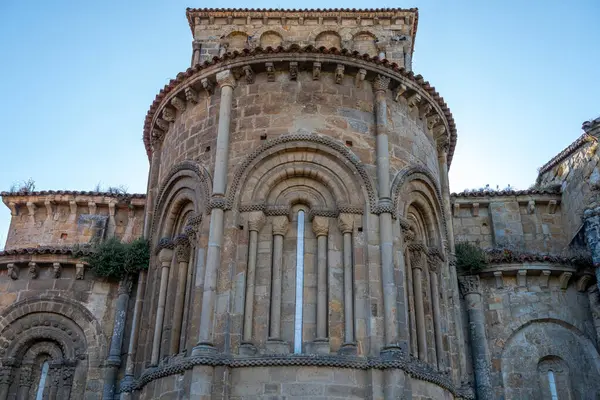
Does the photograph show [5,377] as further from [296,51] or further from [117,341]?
[296,51]

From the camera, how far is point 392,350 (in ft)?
35.8

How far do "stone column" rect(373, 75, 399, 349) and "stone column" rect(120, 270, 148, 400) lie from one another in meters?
5.08

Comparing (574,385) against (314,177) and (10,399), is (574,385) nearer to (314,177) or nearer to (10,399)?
(314,177)

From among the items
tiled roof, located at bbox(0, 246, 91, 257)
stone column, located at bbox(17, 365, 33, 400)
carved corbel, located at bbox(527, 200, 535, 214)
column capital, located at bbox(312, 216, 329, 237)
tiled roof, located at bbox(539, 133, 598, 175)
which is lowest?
stone column, located at bbox(17, 365, 33, 400)

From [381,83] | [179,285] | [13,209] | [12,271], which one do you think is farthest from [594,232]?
[13,209]

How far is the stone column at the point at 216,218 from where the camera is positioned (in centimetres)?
1109

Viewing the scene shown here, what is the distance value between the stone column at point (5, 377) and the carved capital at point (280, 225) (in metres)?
7.29

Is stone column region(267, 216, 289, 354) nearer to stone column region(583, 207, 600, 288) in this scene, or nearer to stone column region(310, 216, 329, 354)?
stone column region(310, 216, 329, 354)

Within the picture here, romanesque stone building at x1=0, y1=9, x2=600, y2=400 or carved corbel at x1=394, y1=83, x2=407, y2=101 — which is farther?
carved corbel at x1=394, y1=83, x2=407, y2=101

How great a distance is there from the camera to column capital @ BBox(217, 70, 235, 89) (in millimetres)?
13445

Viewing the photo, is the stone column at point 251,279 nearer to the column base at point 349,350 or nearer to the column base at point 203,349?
the column base at point 203,349

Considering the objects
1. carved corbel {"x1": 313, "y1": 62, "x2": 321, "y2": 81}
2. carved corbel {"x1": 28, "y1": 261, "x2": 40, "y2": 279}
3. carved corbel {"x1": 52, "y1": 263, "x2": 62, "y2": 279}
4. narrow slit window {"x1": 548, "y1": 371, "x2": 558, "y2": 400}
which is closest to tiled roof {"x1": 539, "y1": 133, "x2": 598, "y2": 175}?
narrow slit window {"x1": 548, "y1": 371, "x2": 558, "y2": 400}

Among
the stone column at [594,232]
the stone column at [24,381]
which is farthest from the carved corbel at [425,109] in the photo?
the stone column at [24,381]

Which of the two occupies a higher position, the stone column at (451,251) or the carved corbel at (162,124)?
the carved corbel at (162,124)
